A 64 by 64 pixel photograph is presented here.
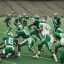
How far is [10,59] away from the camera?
12.4m

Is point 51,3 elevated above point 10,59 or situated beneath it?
situated beneath

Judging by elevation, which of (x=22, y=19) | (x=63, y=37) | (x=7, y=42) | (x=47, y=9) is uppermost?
(x=63, y=37)

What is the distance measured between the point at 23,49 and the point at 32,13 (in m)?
38.4

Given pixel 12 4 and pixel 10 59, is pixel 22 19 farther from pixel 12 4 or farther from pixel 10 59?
pixel 12 4

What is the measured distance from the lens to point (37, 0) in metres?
60.6

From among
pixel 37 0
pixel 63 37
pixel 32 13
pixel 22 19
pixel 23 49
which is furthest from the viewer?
pixel 37 0

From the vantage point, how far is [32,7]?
56.3 m

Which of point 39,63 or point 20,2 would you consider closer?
point 39,63

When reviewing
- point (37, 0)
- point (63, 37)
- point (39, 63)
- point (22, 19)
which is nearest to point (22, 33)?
point (39, 63)

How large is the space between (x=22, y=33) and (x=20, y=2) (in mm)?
46045

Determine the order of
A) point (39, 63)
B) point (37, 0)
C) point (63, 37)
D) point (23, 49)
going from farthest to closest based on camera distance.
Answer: point (37, 0), point (23, 49), point (39, 63), point (63, 37)

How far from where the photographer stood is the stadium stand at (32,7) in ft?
175

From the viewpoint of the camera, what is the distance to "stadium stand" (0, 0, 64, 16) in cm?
5347

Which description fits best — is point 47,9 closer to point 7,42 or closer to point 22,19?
point 22,19
